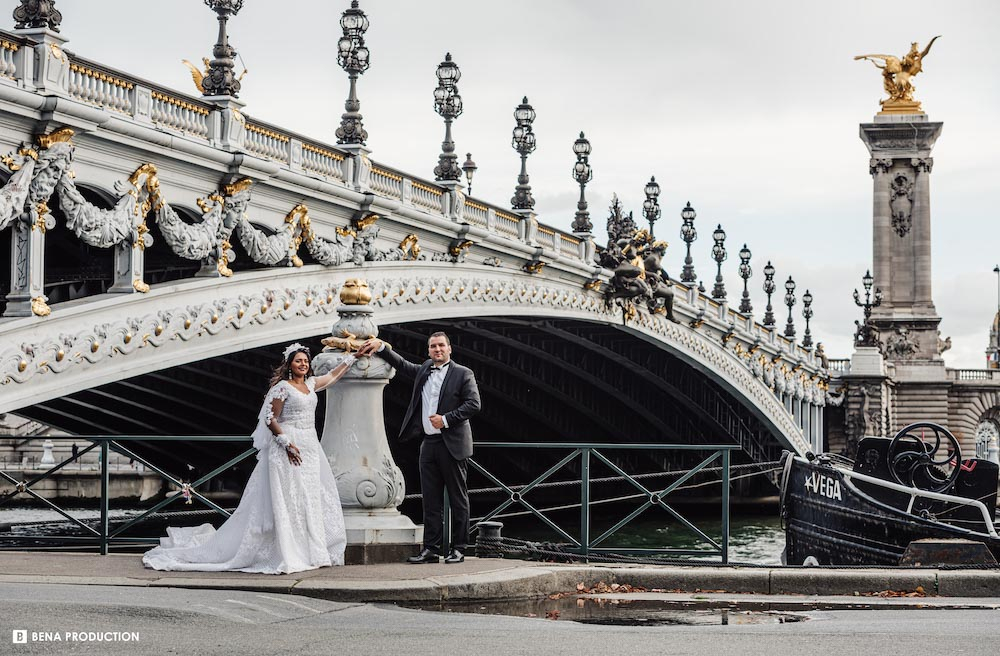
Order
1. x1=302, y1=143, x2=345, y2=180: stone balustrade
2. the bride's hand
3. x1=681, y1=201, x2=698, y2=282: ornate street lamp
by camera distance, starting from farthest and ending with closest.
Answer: x1=681, y1=201, x2=698, y2=282: ornate street lamp, x1=302, y1=143, x2=345, y2=180: stone balustrade, the bride's hand

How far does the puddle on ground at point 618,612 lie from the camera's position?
10.6 metres

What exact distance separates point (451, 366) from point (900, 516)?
29.5 ft

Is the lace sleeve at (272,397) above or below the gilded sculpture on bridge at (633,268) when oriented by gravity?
below

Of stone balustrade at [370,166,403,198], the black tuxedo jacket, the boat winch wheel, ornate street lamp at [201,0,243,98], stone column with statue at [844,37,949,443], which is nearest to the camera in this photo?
the black tuxedo jacket

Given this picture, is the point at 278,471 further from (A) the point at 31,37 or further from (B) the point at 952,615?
(A) the point at 31,37

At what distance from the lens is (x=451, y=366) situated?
12.8 meters

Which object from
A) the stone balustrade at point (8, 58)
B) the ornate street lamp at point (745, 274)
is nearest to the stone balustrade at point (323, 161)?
the stone balustrade at point (8, 58)

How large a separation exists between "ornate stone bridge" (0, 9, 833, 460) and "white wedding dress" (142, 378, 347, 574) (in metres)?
7.25

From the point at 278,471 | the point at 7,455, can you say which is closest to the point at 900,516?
the point at 278,471

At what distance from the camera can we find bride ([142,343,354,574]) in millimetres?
11914

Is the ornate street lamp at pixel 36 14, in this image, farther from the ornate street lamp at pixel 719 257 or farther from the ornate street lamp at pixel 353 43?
the ornate street lamp at pixel 719 257

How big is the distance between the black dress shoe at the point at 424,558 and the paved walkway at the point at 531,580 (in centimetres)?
11

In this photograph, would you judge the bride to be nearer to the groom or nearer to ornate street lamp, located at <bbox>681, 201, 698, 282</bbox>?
the groom
